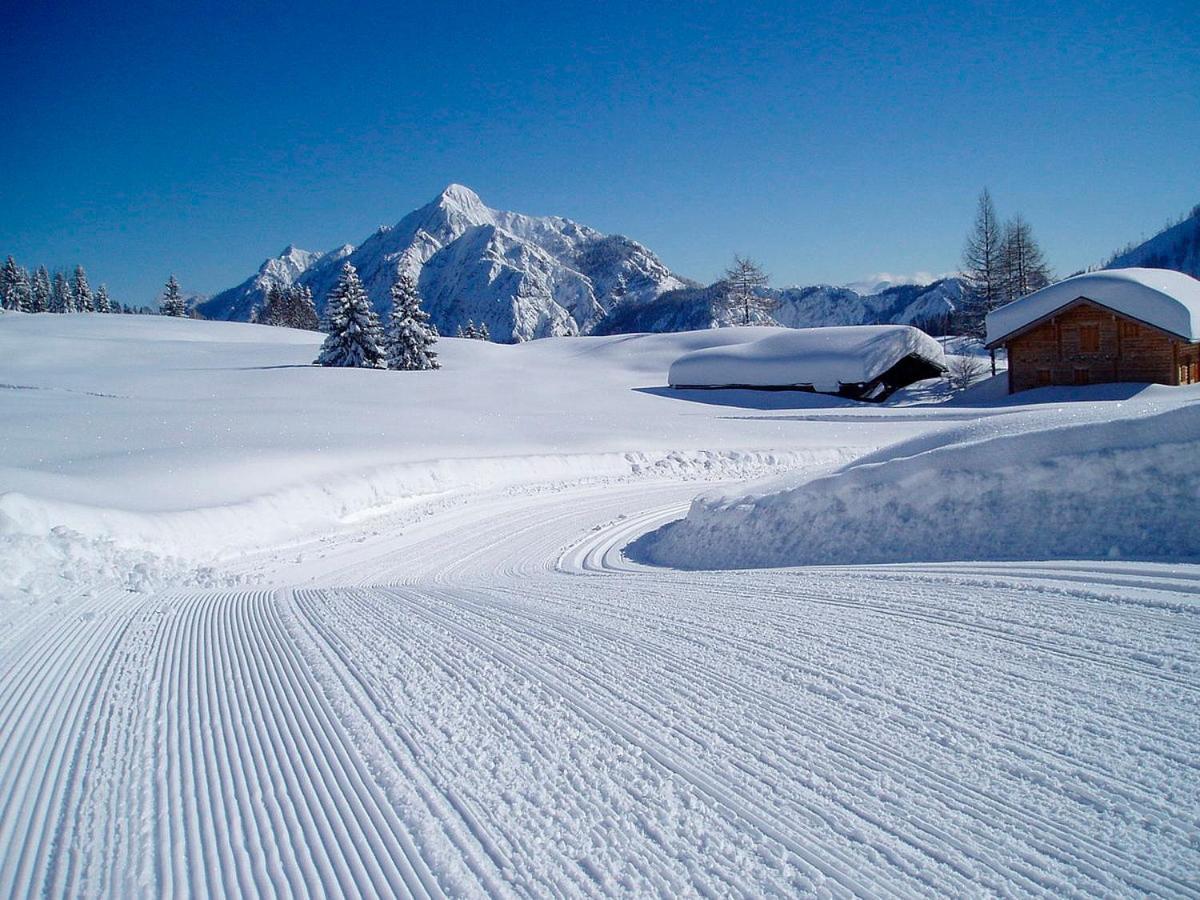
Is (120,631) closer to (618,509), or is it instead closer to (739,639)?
(739,639)

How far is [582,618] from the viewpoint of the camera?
5.43 meters

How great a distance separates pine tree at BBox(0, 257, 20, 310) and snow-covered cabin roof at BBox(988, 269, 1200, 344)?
113 meters

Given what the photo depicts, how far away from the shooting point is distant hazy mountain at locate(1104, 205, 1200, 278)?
408 ft

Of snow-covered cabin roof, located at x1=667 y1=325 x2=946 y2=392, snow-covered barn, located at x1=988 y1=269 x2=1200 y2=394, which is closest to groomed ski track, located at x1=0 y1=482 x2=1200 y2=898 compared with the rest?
snow-covered barn, located at x1=988 y1=269 x2=1200 y2=394

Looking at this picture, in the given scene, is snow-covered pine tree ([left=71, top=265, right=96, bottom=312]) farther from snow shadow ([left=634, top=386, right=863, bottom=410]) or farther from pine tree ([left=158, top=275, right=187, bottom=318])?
snow shadow ([left=634, top=386, right=863, bottom=410])

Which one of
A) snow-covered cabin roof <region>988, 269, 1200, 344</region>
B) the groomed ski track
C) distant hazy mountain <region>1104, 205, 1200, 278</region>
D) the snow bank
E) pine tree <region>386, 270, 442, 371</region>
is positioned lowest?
the groomed ski track

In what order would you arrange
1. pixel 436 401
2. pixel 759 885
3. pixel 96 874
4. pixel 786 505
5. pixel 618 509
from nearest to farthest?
pixel 759 885 < pixel 96 874 < pixel 786 505 < pixel 618 509 < pixel 436 401

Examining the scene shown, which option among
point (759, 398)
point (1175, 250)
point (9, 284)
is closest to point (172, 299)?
point (9, 284)

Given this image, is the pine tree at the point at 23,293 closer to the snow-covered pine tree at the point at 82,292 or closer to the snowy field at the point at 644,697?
the snow-covered pine tree at the point at 82,292

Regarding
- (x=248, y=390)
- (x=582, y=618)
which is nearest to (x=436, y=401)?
(x=248, y=390)

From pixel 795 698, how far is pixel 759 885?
1.40 m

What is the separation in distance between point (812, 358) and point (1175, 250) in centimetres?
13642

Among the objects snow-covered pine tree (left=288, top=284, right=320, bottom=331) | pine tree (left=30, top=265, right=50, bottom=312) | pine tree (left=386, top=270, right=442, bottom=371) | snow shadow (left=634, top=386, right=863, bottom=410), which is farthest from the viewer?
pine tree (left=30, top=265, right=50, bottom=312)

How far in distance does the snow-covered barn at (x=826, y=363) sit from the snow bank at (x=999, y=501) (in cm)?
3188
